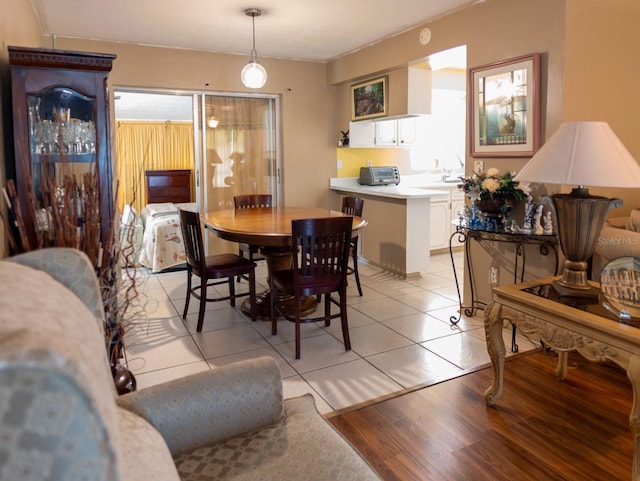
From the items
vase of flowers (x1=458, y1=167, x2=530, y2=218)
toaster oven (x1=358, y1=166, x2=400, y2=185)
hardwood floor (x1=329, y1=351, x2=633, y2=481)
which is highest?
toaster oven (x1=358, y1=166, x2=400, y2=185)

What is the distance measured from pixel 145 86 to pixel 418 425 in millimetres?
4339

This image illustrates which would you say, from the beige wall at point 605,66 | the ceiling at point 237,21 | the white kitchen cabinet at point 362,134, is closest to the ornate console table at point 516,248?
the beige wall at point 605,66

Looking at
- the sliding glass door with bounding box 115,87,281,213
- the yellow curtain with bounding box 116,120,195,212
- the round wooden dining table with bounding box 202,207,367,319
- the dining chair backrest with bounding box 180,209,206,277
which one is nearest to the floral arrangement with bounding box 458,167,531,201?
the round wooden dining table with bounding box 202,207,367,319

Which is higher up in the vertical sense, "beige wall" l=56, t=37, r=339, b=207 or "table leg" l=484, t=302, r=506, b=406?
"beige wall" l=56, t=37, r=339, b=207

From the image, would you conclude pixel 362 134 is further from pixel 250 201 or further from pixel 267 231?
pixel 267 231

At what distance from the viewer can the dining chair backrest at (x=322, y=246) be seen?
115 inches

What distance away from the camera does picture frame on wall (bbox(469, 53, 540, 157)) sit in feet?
10.5

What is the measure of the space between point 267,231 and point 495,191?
1.59 m

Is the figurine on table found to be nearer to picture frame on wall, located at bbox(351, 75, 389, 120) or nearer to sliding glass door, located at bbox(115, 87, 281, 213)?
picture frame on wall, located at bbox(351, 75, 389, 120)

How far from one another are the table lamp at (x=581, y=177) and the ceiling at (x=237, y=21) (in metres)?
2.02

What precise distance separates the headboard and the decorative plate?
314 inches

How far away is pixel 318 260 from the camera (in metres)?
3.07

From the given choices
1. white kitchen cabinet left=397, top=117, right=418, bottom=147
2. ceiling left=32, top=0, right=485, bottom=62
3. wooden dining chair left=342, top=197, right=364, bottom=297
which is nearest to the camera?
Answer: ceiling left=32, top=0, right=485, bottom=62

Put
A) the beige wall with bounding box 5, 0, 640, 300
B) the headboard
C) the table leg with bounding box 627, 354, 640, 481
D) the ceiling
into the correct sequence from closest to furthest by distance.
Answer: the table leg with bounding box 627, 354, 640, 481
the beige wall with bounding box 5, 0, 640, 300
the ceiling
the headboard
